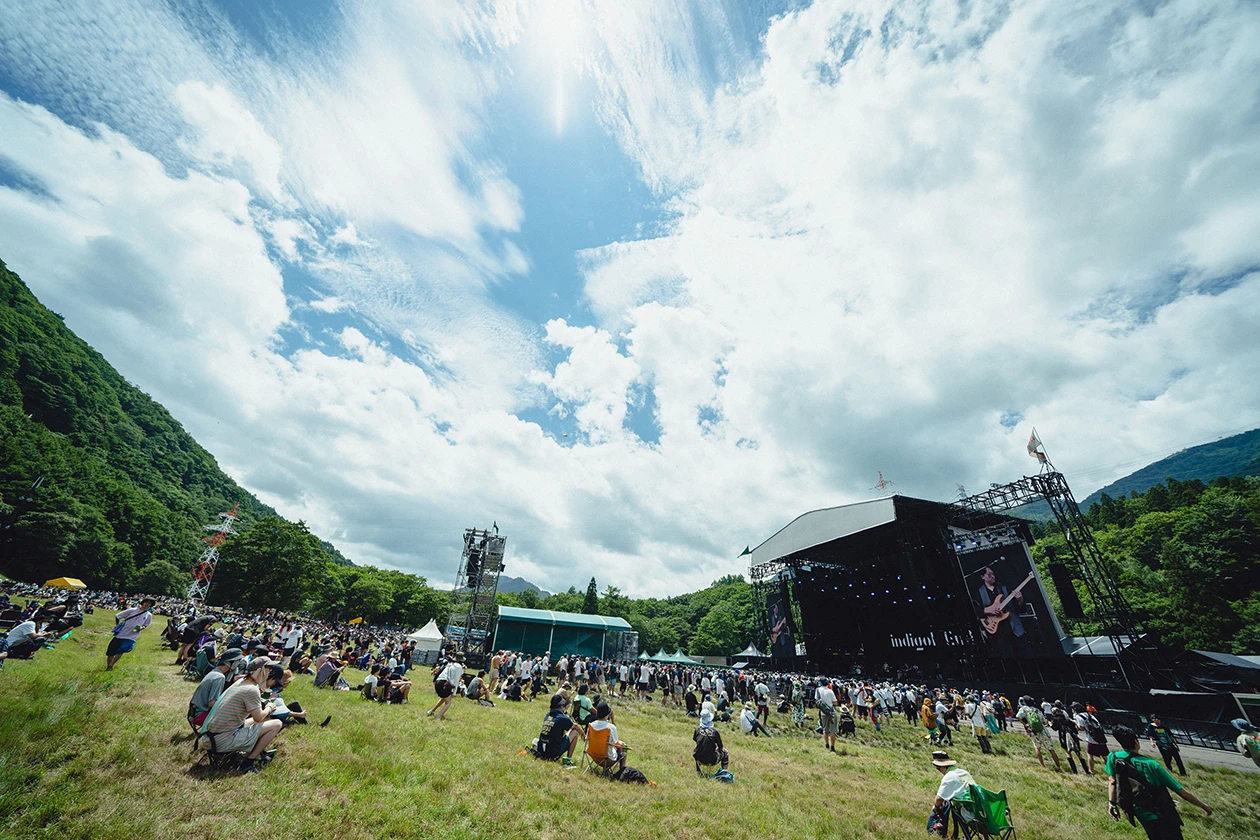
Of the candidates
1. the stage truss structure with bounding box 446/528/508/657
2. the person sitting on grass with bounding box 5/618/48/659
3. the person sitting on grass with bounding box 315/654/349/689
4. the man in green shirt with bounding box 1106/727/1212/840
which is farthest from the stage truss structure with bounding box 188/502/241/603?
the man in green shirt with bounding box 1106/727/1212/840

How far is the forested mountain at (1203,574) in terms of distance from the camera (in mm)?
34750

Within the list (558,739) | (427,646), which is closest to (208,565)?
(427,646)

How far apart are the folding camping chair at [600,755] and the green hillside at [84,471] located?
62.4 meters

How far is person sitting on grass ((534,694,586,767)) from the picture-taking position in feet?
26.1

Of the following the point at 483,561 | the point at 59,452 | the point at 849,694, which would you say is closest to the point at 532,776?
the point at 849,694

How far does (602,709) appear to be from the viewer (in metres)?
8.32

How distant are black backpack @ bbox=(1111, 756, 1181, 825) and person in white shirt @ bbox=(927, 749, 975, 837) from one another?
4.69 ft

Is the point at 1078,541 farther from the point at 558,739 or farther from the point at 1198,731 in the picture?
the point at 558,739

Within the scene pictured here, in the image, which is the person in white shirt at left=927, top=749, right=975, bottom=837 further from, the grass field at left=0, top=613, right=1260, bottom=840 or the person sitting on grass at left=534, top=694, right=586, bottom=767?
the person sitting on grass at left=534, top=694, right=586, bottom=767

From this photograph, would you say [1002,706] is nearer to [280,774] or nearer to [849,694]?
[849,694]

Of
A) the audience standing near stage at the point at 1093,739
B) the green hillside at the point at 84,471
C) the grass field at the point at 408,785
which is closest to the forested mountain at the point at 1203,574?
the audience standing near stage at the point at 1093,739

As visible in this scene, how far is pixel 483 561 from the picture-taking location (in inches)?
1219

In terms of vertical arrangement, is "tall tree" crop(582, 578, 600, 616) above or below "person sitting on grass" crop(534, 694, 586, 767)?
above

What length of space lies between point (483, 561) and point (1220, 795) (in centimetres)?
3091
